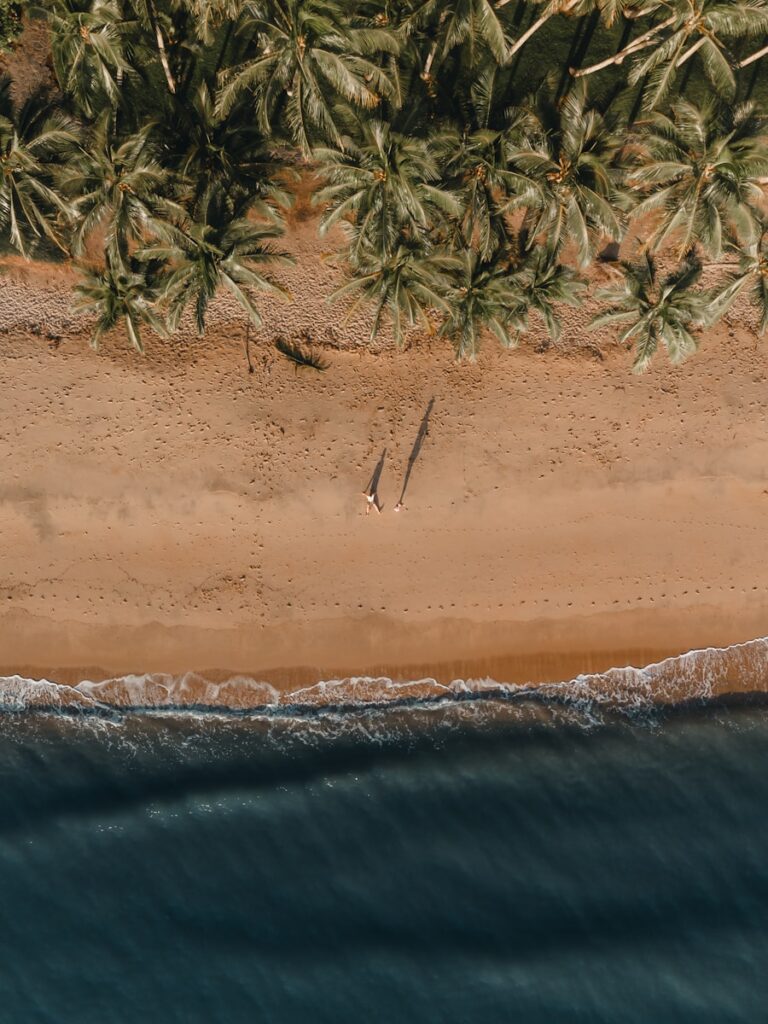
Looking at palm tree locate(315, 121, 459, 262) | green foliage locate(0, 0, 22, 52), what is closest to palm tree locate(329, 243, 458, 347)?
palm tree locate(315, 121, 459, 262)

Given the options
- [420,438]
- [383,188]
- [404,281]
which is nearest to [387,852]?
[420,438]

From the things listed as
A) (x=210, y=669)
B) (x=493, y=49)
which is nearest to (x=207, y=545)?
(x=210, y=669)

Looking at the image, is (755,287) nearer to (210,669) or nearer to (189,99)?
(189,99)

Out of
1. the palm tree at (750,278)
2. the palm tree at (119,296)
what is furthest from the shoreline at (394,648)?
the palm tree at (119,296)

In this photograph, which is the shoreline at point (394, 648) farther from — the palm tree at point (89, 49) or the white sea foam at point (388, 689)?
the palm tree at point (89, 49)

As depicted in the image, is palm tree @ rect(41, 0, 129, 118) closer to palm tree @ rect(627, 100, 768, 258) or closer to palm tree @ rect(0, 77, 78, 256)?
palm tree @ rect(0, 77, 78, 256)

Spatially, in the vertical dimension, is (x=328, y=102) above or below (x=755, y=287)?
above
